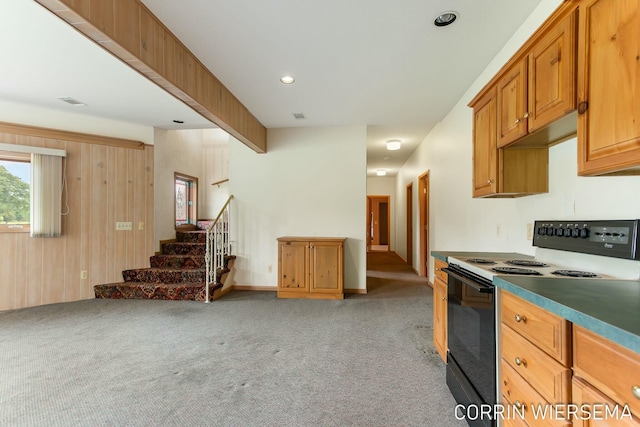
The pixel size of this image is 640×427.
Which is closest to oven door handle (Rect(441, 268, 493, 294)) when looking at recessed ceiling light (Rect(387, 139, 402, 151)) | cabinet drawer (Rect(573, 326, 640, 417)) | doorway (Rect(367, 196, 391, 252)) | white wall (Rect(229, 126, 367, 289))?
cabinet drawer (Rect(573, 326, 640, 417))

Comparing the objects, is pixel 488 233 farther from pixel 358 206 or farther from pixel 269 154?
pixel 269 154

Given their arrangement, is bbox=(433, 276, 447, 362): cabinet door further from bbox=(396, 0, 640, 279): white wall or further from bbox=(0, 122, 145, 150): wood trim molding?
bbox=(0, 122, 145, 150): wood trim molding

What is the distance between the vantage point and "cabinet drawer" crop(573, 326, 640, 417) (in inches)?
27.1

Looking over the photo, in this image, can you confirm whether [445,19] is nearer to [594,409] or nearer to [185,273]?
[594,409]

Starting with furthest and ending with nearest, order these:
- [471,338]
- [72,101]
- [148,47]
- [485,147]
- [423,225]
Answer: [423,225], [72,101], [485,147], [148,47], [471,338]

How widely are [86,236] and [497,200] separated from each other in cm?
537

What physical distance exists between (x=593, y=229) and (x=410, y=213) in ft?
19.0

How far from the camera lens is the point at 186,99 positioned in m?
2.56

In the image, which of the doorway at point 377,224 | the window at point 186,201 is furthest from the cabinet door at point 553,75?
the doorway at point 377,224

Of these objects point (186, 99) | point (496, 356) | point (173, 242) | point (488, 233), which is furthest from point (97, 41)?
point (173, 242)

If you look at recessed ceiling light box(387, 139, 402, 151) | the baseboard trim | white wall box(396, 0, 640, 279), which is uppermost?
recessed ceiling light box(387, 139, 402, 151)

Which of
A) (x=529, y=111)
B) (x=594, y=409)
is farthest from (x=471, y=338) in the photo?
(x=529, y=111)

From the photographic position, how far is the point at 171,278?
14.5 ft

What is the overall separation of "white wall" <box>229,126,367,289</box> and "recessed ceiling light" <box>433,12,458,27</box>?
7.98ft
